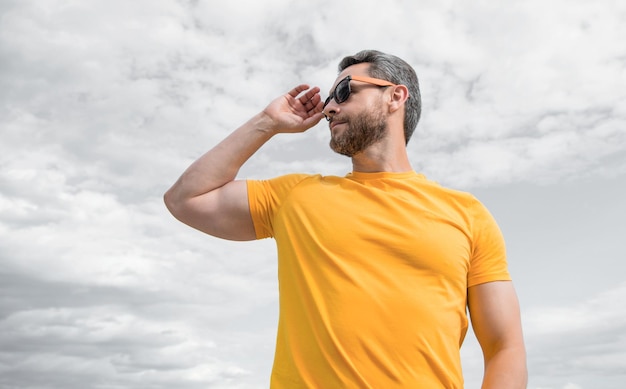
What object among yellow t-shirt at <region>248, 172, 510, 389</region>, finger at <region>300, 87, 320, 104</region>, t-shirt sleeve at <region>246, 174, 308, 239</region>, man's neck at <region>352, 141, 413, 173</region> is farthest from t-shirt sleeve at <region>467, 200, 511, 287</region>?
finger at <region>300, 87, 320, 104</region>

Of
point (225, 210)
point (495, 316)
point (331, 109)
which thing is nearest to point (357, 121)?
point (331, 109)

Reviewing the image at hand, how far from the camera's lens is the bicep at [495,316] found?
406 centimetres

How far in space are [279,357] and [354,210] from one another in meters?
1.10

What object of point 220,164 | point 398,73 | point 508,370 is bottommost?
point 508,370

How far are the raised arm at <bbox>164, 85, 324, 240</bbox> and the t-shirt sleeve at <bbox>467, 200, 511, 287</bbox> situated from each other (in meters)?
1.61

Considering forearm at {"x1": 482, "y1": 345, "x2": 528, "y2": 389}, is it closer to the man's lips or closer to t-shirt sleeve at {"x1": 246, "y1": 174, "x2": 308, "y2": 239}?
t-shirt sleeve at {"x1": 246, "y1": 174, "x2": 308, "y2": 239}

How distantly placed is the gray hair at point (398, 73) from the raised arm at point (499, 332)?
1.47 metres

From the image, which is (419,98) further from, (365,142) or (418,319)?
(418,319)

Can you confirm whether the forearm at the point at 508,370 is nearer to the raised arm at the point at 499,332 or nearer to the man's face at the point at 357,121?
the raised arm at the point at 499,332

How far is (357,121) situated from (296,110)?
2.02 ft

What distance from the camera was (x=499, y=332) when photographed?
4059 millimetres

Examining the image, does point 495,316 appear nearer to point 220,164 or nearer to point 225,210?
point 225,210

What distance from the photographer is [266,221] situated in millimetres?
4457

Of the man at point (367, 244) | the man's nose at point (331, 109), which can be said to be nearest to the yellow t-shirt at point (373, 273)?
the man at point (367, 244)
